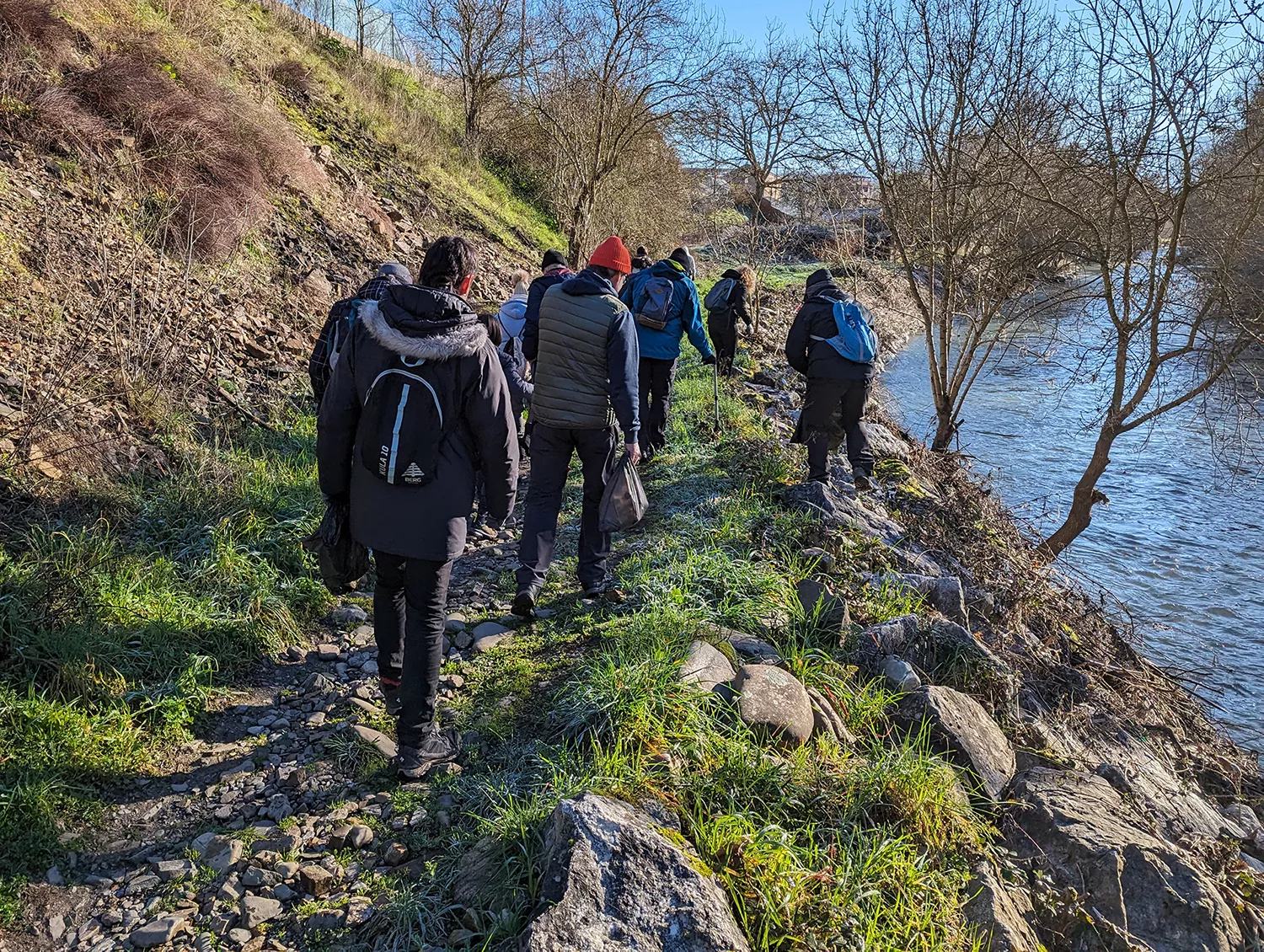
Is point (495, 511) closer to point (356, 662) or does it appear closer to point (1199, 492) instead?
point (356, 662)

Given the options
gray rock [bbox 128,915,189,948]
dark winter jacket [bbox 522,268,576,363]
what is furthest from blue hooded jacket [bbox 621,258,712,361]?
gray rock [bbox 128,915,189,948]

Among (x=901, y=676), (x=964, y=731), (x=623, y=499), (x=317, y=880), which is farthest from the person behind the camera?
(x=623, y=499)

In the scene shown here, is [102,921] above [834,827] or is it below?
below

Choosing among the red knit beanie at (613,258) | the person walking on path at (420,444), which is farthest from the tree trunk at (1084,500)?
the person walking on path at (420,444)

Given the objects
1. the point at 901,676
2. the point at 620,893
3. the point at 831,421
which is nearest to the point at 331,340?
the point at 620,893

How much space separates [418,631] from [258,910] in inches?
43.6

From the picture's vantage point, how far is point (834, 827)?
300cm

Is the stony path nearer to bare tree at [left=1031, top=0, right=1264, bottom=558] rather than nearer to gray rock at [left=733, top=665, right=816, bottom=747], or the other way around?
gray rock at [left=733, top=665, right=816, bottom=747]

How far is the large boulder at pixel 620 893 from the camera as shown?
88.2 inches

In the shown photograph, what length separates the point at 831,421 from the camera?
6.77m

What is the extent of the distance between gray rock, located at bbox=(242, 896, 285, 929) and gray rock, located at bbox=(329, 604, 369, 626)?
6.63 feet

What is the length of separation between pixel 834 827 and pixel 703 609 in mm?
1611

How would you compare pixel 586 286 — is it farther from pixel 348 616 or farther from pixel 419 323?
pixel 348 616

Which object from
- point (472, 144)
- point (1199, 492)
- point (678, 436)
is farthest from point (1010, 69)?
point (472, 144)
